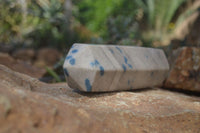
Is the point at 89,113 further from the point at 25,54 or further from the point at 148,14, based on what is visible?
the point at 148,14

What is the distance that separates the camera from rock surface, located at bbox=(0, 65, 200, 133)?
759 millimetres

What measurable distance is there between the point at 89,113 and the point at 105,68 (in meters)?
0.47

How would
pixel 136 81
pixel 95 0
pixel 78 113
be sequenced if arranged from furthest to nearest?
1. pixel 95 0
2. pixel 136 81
3. pixel 78 113

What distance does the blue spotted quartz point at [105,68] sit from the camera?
54.1 inches

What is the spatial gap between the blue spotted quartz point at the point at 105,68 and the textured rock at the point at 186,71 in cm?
56

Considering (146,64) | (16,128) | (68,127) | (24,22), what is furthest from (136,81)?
(24,22)

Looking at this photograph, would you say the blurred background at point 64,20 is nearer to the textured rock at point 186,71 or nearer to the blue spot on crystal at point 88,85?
the textured rock at point 186,71

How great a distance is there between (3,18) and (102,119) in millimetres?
9452

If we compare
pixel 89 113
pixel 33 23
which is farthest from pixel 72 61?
pixel 33 23

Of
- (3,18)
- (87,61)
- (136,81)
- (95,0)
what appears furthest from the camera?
(95,0)

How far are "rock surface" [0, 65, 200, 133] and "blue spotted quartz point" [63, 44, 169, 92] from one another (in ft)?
0.34

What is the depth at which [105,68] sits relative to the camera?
54.8 inches

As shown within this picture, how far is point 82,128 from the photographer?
0.85 m

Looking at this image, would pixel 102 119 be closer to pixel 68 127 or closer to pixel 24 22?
pixel 68 127
